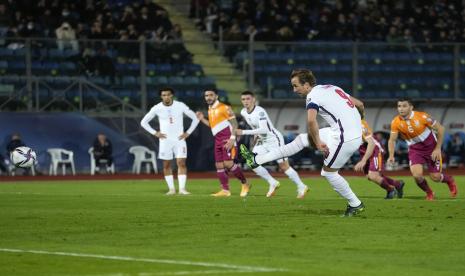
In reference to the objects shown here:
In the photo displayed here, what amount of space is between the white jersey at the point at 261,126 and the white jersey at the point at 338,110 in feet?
22.2

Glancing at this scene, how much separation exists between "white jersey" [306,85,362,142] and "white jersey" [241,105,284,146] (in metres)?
6.78

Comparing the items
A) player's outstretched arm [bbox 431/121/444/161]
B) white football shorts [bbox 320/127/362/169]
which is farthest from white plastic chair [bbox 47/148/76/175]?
white football shorts [bbox 320/127/362/169]

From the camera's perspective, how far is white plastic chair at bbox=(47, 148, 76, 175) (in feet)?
124

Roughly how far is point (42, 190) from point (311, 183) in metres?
7.70

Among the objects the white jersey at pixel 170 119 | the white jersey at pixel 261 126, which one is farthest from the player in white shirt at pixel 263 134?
the white jersey at pixel 170 119

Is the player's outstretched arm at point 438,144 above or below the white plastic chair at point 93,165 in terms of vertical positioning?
above

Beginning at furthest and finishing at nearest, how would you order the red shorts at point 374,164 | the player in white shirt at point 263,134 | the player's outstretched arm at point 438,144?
the player in white shirt at point 263,134
the red shorts at point 374,164
the player's outstretched arm at point 438,144

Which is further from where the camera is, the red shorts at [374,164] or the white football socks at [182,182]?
the white football socks at [182,182]

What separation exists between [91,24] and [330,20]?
31.6ft

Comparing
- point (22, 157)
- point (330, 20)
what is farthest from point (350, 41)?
point (22, 157)

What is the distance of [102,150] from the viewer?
37969 millimetres

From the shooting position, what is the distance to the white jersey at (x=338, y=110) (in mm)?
16234

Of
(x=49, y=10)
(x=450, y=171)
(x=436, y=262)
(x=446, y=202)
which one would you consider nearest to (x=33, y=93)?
(x=49, y=10)

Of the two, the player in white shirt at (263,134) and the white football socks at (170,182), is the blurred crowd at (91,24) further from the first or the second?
the player in white shirt at (263,134)
